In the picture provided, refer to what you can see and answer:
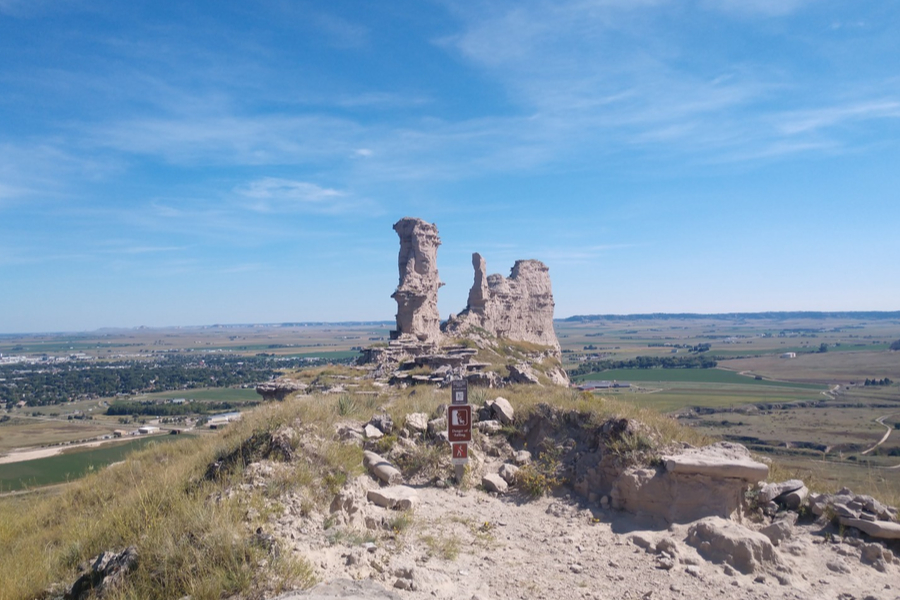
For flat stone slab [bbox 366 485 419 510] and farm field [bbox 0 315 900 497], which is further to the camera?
farm field [bbox 0 315 900 497]

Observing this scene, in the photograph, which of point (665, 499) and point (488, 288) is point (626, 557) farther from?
point (488, 288)

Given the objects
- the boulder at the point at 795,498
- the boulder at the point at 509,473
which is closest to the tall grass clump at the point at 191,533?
the boulder at the point at 509,473

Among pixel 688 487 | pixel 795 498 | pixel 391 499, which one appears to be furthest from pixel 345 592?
pixel 795 498

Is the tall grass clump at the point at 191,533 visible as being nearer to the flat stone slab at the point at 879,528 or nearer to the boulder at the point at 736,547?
the boulder at the point at 736,547

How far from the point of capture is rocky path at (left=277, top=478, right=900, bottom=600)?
5859mm

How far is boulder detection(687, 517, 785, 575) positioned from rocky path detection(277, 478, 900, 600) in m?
0.10

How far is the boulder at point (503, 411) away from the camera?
11.6 metres

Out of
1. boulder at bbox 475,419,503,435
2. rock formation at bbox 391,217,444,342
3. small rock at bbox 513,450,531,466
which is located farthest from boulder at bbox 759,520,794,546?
rock formation at bbox 391,217,444,342

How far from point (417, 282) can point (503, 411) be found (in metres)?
31.8

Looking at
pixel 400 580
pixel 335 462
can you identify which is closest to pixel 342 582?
pixel 400 580

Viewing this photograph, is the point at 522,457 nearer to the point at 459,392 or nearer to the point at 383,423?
the point at 459,392

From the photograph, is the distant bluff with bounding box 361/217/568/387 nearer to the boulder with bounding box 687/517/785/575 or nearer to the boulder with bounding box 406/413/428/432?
the boulder with bounding box 406/413/428/432

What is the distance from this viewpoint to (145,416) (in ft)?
214

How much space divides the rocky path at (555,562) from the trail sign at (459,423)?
5.78 ft
